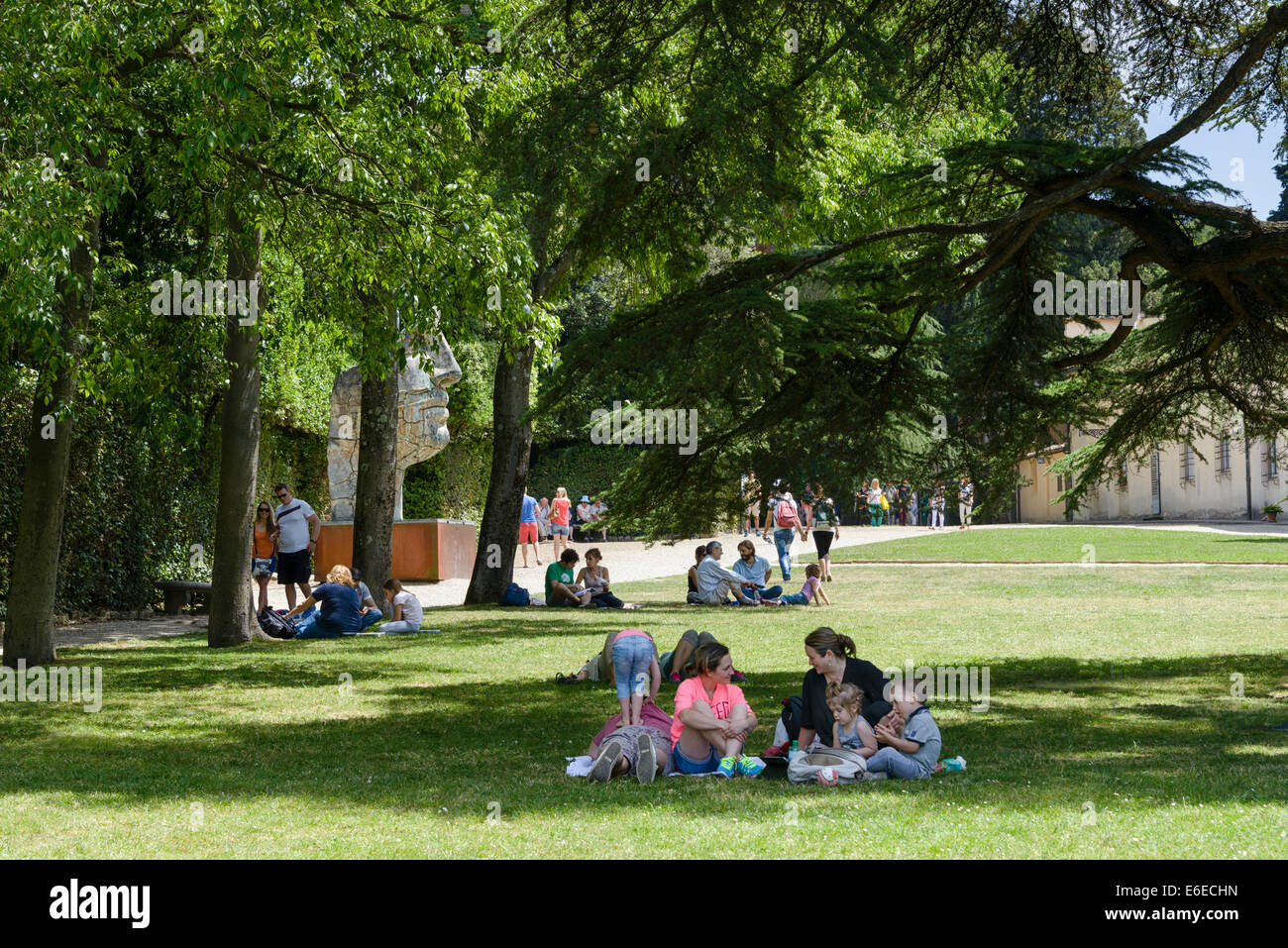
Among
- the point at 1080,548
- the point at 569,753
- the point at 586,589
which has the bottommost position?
the point at 569,753

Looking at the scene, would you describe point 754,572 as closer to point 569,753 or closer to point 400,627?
point 400,627

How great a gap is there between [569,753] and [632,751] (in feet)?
3.32

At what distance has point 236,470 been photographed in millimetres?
15922

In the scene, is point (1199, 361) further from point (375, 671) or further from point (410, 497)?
point (410, 497)

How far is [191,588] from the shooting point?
20703 millimetres

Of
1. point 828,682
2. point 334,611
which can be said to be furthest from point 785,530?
point 828,682

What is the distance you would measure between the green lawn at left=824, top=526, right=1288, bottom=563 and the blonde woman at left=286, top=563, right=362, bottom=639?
18.2 m

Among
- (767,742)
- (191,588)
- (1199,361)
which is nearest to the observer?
(767,742)

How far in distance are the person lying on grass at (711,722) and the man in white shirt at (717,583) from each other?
13.9 meters

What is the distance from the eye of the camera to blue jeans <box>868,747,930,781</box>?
786 cm

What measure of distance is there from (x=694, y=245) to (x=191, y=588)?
11605mm

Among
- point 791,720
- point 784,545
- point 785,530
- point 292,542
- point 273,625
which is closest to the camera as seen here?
point 791,720

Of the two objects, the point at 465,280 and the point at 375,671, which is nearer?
the point at 465,280
